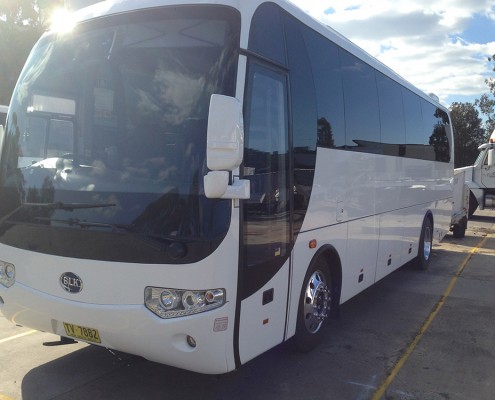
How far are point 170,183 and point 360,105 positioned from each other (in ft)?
11.1

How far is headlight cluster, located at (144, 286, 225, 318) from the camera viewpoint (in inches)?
133

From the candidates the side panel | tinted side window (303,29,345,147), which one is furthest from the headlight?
tinted side window (303,29,345,147)

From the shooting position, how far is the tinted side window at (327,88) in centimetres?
492

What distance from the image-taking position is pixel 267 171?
396cm

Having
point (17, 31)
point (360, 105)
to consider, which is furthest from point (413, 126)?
point (17, 31)

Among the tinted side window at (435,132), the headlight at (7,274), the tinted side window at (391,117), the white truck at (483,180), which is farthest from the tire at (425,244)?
the white truck at (483,180)

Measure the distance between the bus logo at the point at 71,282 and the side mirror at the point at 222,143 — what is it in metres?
1.30

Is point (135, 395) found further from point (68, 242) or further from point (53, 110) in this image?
point (53, 110)

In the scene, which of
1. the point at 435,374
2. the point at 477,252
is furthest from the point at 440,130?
the point at 435,374

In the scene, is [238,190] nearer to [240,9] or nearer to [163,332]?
[163,332]

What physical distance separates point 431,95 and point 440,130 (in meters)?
0.77

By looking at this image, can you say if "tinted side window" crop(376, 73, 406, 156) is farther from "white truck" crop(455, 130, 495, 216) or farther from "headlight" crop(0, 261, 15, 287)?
"white truck" crop(455, 130, 495, 216)

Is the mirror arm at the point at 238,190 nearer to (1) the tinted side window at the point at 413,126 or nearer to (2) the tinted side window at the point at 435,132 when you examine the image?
(1) the tinted side window at the point at 413,126

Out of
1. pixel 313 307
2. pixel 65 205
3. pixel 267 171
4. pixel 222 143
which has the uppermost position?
pixel 222 143
